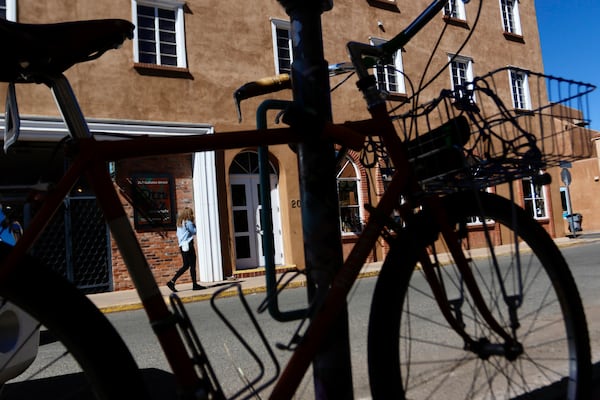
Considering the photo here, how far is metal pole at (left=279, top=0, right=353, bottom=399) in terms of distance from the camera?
1.71m

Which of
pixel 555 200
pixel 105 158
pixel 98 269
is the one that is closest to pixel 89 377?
pixel 105 158

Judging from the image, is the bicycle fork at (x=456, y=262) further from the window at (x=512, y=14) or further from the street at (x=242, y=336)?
the window at (x=512, y=14)

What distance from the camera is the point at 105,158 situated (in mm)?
1414

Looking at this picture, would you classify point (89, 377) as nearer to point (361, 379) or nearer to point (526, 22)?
point (361, 379)

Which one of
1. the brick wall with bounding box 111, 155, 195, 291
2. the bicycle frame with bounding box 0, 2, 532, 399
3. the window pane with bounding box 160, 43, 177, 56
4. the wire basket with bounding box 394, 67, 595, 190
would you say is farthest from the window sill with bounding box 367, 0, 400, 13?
the bicycle frame with bounding box 0, 2, 532, 399

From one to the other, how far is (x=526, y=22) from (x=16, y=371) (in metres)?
22.8

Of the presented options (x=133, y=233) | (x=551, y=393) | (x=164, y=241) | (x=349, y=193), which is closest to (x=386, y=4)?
(x=349, y=193)

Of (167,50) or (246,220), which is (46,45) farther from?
(246,220)

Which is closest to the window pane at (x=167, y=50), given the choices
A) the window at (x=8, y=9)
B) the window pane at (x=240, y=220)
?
the window at (x=8, y=9)

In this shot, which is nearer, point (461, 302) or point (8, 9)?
point (461, 302)

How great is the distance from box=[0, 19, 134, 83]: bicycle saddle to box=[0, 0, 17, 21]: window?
10.9 m

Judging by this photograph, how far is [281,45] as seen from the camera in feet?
46.2

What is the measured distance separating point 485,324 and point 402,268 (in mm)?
471

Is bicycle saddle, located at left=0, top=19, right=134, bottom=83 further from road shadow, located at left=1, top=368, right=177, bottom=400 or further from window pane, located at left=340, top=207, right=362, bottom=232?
window pane, located at left=340, top=207, right=362, bottom=232
